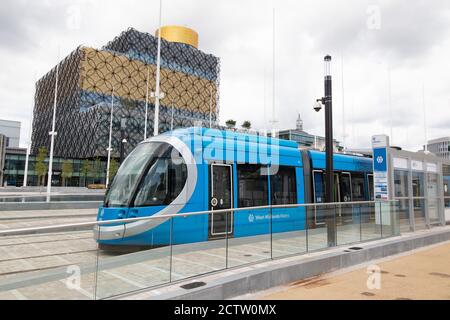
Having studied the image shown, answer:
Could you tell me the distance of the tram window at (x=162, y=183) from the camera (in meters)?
8.40

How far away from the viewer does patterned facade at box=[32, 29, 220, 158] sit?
64.4 m

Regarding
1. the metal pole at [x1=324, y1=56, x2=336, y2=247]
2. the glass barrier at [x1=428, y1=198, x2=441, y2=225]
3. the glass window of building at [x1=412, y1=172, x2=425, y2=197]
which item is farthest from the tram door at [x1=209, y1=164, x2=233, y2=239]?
the glass barrier at [x1=428, y1=198, x2=441, y2=225]

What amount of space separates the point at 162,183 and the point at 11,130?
116037 mm

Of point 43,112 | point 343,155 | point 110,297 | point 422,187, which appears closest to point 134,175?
point 110,297

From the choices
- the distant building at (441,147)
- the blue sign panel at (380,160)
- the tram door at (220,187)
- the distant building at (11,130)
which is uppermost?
the distant building at (11,130)

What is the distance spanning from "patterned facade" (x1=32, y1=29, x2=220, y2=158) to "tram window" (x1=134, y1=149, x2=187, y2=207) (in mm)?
54037

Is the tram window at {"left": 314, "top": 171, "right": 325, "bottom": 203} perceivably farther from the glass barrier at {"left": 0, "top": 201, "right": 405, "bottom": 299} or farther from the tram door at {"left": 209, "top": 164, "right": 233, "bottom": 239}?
the tram door at {"left": 209, "top": 164, "right": 233, "bottom": 239}

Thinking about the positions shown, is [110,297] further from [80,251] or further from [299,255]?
[299,255]

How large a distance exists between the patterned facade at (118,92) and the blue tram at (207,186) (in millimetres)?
51551

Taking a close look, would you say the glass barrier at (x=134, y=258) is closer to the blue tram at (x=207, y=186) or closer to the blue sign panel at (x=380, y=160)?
the blue tram at (x=207, y=186)

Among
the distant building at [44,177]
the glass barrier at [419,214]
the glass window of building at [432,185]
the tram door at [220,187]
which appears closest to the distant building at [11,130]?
the distant building at [44,177]

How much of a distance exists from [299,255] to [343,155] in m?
7.53

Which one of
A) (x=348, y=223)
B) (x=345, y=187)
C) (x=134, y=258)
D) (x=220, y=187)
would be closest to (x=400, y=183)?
(x=345, y=187)

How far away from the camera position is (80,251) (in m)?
4.75
